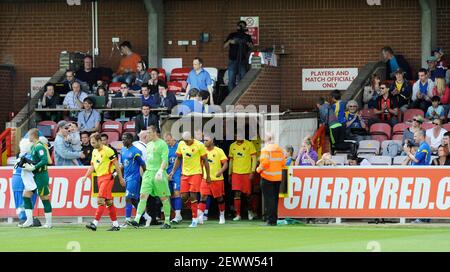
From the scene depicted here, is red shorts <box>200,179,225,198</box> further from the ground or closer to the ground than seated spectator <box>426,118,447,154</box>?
closer to the ground

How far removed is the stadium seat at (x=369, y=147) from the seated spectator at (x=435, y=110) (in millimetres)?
1497

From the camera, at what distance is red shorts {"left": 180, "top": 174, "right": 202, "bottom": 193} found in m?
25.4

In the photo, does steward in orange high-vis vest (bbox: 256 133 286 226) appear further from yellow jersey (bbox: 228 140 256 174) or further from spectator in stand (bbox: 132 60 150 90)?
spectator in stand (bbox: 132 60 150 90)

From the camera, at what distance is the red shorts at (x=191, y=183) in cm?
2539

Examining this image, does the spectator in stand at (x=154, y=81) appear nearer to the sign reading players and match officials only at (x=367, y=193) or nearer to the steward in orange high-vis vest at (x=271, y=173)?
the sign reading players and match officials only at (x=367, y=193)

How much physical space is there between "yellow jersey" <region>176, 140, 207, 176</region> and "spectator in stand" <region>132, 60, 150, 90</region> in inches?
267

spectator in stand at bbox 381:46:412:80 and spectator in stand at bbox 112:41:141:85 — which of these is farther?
spectator in stand at bbox 112:41:141:85

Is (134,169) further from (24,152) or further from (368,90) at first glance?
(368,90)

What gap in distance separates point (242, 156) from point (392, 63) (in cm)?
680

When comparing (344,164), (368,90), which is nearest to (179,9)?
(368,90)

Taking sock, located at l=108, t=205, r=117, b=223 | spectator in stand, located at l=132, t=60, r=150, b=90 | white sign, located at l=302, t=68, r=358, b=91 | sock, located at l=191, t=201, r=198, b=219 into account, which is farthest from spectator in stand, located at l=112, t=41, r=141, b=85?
sock, located at l=108, t=205, r=117, b=223

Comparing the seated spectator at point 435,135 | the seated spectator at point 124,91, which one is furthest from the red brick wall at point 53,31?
the seated spectator at point 435,135

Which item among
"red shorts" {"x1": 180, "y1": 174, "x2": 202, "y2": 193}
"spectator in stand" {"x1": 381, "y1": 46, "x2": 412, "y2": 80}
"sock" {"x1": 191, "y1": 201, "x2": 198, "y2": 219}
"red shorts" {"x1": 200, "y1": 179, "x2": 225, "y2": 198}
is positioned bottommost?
"sock" {"x1": 191, "y1": 201, "x2": 198, "y2": 219}

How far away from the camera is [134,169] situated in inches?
1001
